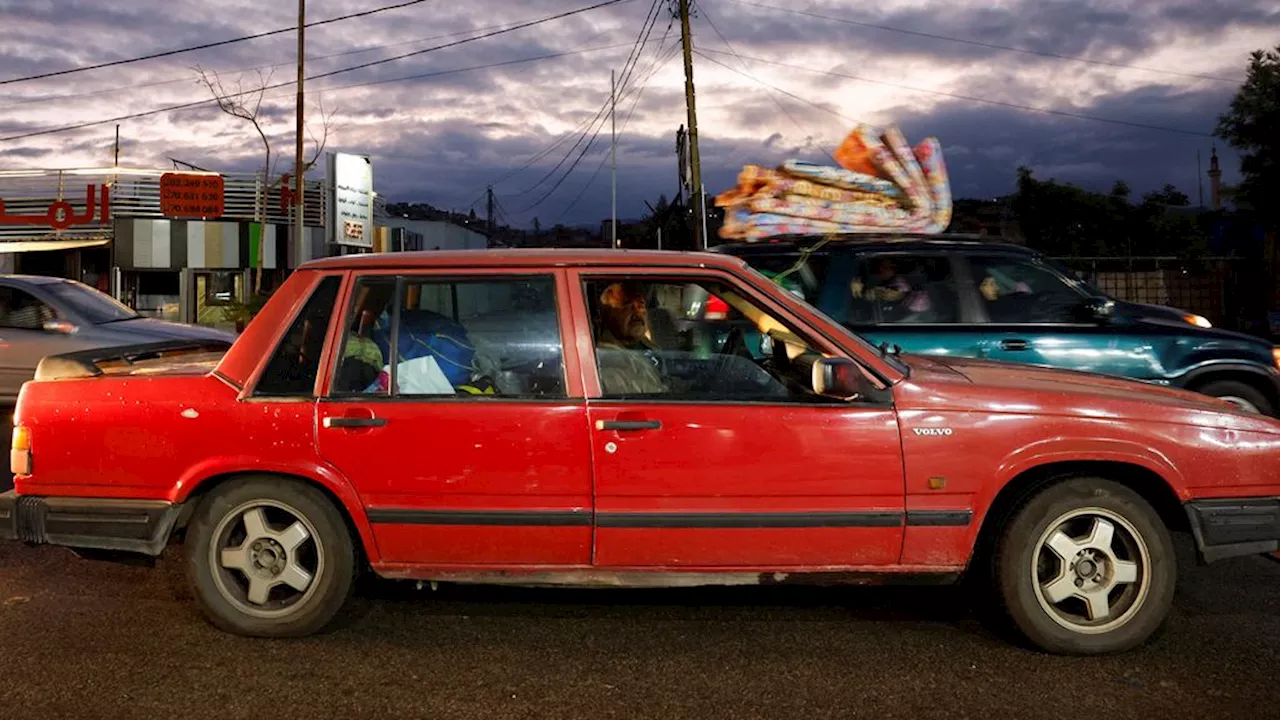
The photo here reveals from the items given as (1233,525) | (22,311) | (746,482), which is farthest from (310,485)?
(22,311)

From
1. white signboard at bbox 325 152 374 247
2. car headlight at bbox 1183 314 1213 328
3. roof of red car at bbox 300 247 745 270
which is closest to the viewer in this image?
roof of red car at bbox 300 247 745 270

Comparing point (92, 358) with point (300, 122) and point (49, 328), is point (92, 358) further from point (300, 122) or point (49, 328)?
point (300, 122)

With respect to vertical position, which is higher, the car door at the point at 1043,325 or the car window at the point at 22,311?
the car window at the point at 22,311

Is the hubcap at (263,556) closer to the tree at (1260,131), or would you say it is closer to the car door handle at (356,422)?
the car door handle at (356,422)

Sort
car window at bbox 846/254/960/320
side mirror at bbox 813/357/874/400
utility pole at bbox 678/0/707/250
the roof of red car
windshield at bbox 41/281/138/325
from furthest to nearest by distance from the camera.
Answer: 1. utility pole at bbox 678/0/707/250
2. windshield at bbox 41/281/138/325
3. car window at bbox 846/254/960/320
4. the roof of red car
5. side mirror at bbox 813/357/874/400

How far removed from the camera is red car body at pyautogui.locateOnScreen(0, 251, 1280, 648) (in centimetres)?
394

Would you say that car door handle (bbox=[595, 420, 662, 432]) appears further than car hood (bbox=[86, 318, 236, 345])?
No

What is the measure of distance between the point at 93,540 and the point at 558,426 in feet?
6.50

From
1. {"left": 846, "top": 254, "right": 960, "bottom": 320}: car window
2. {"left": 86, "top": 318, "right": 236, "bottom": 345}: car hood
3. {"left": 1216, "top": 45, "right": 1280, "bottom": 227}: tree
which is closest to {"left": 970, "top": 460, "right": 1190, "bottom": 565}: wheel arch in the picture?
{"left": 846, "top": 254, "right": 960, "bottom": 320}: car window

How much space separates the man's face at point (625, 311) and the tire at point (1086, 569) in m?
1.65

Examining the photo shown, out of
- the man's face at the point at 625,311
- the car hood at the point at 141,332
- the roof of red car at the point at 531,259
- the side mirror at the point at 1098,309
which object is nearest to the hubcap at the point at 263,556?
the roof of red car at the point at 531,259

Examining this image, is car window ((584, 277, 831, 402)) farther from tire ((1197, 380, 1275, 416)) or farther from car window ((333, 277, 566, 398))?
tire ((1197, 380, 1275, 416))

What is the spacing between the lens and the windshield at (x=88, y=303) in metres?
10.1

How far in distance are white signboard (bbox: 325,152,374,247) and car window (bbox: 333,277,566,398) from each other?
31.0m
